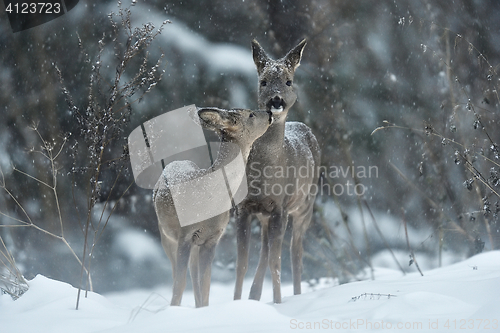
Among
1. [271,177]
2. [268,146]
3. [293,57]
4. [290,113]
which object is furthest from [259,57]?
[290,113]

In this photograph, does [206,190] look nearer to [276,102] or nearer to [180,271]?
[180,271]

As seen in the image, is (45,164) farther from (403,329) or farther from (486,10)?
(486,10)

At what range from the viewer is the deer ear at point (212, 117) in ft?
9.90

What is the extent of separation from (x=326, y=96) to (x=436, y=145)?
1916 mm

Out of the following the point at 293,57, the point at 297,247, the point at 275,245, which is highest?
the point at 293,57

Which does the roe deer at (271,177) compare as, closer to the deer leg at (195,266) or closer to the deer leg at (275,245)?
the deer leg at (275,245)

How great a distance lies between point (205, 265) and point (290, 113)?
3.88m

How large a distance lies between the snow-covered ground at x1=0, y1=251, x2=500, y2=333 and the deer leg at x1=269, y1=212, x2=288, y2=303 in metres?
0.52

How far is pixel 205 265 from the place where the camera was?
347cm

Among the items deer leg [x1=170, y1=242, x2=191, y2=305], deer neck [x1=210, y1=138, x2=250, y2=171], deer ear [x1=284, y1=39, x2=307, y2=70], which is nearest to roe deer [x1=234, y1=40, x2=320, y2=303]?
deer ear [x1=284, y1=39, x2=307, y2=70]

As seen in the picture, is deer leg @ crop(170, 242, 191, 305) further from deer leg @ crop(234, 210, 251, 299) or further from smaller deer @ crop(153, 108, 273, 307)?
deer leg @ crop(234, 210, 251, 299)

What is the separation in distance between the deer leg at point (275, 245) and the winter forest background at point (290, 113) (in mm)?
2027

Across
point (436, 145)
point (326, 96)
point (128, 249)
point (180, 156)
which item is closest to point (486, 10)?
point (436, 145)

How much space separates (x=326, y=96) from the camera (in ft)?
22.4
